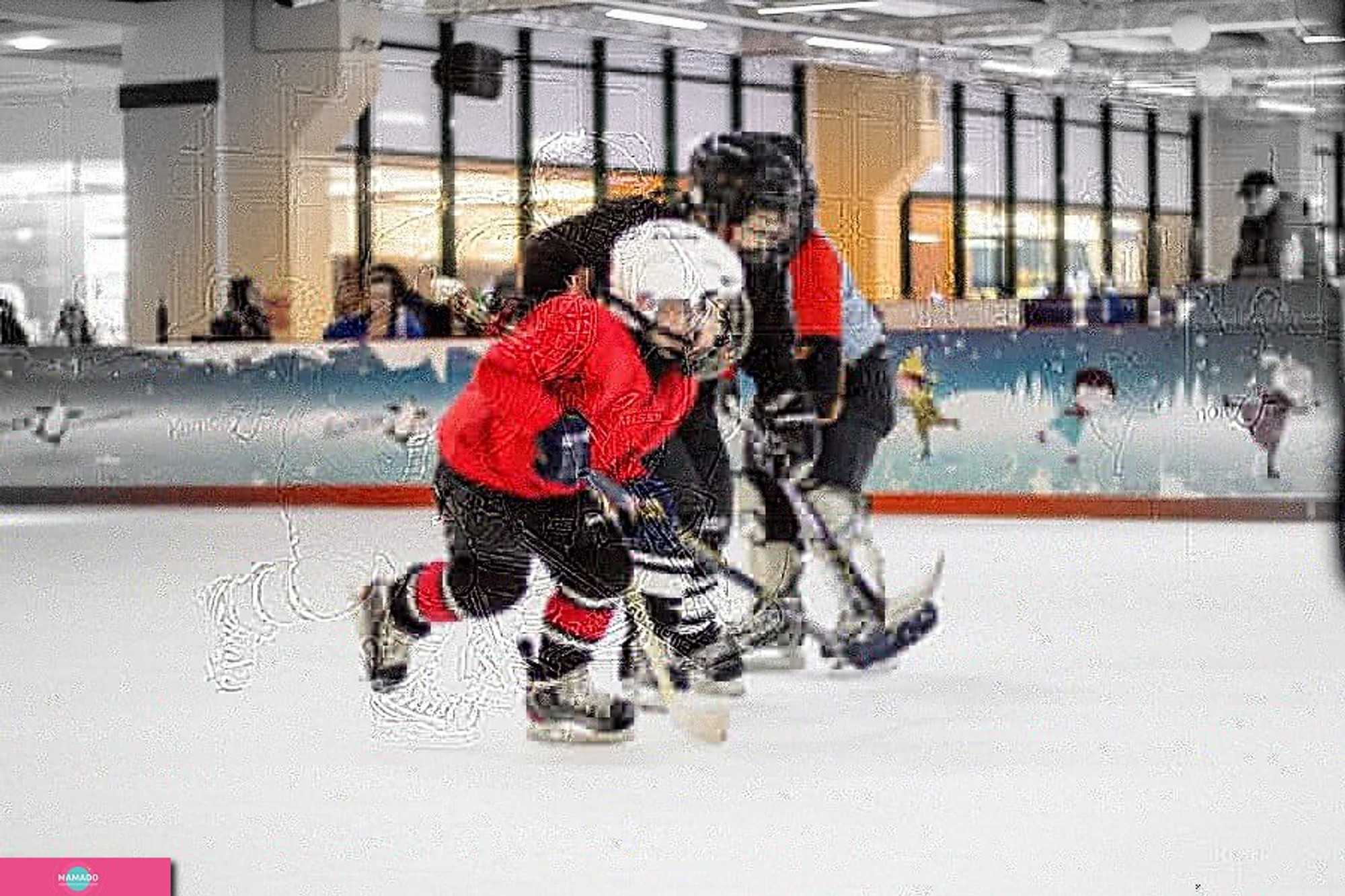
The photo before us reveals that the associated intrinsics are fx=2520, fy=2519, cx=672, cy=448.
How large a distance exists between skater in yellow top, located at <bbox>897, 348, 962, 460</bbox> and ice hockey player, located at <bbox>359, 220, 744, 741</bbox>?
358 cm

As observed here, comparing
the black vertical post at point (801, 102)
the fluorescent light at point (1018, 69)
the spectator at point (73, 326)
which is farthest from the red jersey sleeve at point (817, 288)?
the spectator at point (73, 326)

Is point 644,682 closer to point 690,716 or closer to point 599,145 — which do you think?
point 690,716

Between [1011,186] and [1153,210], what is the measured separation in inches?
65.9

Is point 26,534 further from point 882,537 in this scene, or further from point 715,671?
point 715,671

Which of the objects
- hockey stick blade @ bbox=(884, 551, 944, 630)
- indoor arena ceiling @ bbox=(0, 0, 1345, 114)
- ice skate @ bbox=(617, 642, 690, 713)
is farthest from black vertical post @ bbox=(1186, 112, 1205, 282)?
ice skate @ bbox=(617, 642, 690, 713)

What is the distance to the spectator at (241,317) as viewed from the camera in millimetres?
2275

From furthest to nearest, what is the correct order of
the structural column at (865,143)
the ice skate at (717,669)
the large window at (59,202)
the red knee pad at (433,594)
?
1. the large window at (59,202)
2. the structural column at (865,143)
3. the ice skate at (717,669)
4. the red knee pad at (433,594)

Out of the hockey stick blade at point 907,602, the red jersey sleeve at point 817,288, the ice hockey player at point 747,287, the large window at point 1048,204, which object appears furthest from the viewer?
the large window at point 1048,204

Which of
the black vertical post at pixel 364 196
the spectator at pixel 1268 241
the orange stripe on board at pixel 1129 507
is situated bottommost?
the orange stripe on board at pixel 1129 507

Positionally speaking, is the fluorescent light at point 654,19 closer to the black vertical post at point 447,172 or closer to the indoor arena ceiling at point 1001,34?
the indoor arena ceiling at point 1001,34

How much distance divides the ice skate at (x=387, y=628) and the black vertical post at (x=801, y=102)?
58cm

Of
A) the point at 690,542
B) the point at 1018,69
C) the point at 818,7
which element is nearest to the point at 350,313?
the point at 690,542

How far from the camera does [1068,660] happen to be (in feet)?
11.2

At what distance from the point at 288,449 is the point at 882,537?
1806 millimetres
